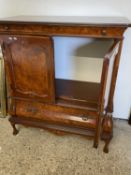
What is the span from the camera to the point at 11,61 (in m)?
1.47

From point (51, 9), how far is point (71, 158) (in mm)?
1386

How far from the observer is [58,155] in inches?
62.2

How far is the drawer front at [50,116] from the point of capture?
1540 millimetres

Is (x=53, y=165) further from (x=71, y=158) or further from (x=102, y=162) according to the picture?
(x=102, y=162)

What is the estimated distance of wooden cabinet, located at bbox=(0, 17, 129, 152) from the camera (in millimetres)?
1230

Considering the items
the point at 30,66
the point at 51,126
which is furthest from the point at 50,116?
the point at 30,66

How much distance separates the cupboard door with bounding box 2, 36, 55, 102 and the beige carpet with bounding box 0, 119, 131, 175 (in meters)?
0.45

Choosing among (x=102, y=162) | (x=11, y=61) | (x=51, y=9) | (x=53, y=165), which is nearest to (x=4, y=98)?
(x=11, y=61)

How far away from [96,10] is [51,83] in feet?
2.58

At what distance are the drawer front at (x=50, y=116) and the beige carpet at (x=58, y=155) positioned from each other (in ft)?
0.80

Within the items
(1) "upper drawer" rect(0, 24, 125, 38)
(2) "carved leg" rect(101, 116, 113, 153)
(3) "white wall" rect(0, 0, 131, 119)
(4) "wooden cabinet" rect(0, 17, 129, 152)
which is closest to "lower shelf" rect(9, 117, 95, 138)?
(4) "wooden cabinet" rect(0, 17, 129, 152)

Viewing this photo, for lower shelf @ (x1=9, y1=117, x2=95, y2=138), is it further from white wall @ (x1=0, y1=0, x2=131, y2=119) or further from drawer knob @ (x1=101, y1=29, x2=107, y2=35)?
drawer knob @ (x1=101, y1=29, x2=107, y2=35)

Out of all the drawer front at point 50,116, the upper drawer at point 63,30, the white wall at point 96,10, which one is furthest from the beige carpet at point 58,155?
the upper drawer at point 63,30

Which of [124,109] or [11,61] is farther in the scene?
[124,109]
